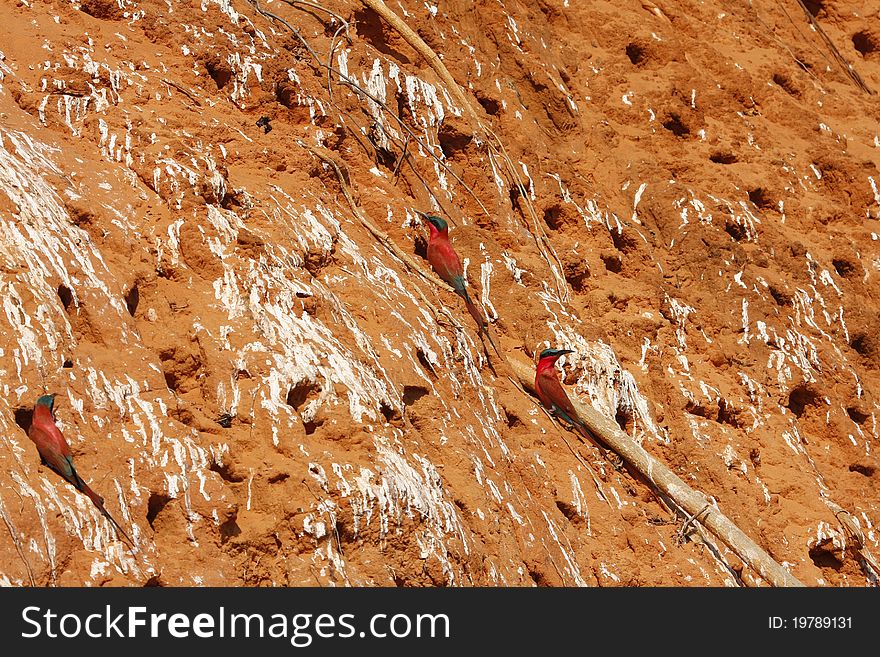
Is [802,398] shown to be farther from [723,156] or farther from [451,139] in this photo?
[451,139]

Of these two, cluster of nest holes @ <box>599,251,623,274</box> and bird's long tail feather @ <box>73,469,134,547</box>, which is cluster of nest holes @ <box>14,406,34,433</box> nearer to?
bird's long tail feather @ <box>73,469,134,547</box>

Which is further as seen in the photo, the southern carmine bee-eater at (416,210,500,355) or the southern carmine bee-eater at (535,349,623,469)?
the southern carmine bee-eater at (416,210,500,355)

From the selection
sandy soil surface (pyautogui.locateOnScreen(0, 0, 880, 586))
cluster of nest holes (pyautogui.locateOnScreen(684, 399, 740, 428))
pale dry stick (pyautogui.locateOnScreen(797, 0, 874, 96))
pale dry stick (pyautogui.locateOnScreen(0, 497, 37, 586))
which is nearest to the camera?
pale dry stick (pyautogui.locateOnScreen(0, 497, 37, 586))

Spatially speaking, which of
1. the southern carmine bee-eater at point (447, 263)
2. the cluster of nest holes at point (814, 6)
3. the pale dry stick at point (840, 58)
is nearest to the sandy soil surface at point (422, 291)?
the southern carmine bee-eater at point (447, 263)

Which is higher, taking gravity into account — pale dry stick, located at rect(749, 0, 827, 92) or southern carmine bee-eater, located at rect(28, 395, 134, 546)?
pale dry stick, located at rect(749, 0, 827, 92)

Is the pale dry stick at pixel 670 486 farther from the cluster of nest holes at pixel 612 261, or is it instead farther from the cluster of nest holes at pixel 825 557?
the cluster of nest holes at pixel 612 261

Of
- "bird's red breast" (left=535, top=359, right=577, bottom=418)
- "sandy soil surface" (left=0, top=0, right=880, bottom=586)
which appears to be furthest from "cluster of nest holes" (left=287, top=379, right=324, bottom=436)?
"bird's red breast" (left=535, top=359, right=577, bottom=418)

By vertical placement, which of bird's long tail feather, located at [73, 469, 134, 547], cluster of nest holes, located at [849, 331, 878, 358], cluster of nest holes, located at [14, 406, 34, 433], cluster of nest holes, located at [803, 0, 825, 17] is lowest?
cluster of nest holes, located at [849, 331, 878, 358]
